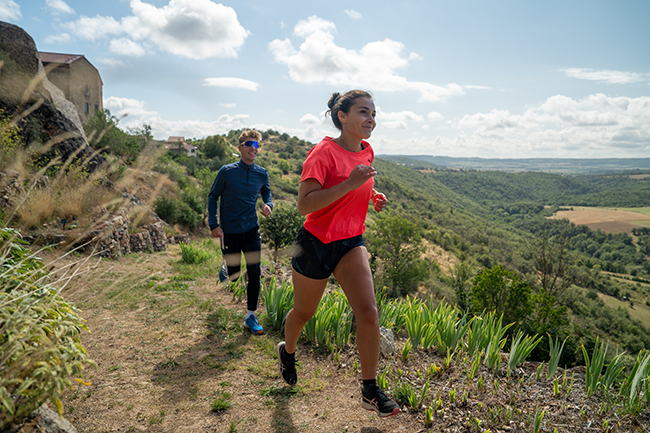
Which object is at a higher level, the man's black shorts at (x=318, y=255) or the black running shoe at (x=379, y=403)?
the man's black shorts at (x=318, y=255)

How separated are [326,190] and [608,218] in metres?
140

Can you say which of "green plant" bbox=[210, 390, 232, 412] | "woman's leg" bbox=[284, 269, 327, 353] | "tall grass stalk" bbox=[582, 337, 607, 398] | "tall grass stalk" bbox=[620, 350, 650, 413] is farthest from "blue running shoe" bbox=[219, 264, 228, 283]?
"tall grass stalk" bbox=[620, 350, 650, 413]

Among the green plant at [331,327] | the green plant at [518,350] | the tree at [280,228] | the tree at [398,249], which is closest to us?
the green plant at [518,350]

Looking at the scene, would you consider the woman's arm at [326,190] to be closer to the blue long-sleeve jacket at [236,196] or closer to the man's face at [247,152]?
the blue long-sleeve jacket at [236,196]

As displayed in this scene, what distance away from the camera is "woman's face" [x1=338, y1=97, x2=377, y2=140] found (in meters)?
2.03

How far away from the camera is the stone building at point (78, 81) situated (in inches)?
893

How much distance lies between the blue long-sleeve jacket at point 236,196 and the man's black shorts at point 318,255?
60.3 inches

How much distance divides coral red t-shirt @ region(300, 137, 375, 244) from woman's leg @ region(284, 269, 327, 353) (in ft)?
0.98

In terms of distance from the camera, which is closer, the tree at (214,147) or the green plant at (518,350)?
the green plant at (518,350)

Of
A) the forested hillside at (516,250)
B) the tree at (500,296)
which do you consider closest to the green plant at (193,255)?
the forested hillside at (516,250)

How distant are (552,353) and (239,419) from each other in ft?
7.69

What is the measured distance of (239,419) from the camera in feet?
6.66

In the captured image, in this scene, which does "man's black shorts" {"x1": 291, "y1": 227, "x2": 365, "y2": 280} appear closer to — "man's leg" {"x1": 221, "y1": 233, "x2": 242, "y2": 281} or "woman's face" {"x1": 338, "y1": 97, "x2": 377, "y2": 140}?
"woman's face" {"x1": 338, "y1": 97, "x2": 377, "y2": 140}

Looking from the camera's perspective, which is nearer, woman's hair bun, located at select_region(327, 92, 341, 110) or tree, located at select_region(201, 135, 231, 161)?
woman's hair bun, located at select_region(327, 92, 341, 110)
